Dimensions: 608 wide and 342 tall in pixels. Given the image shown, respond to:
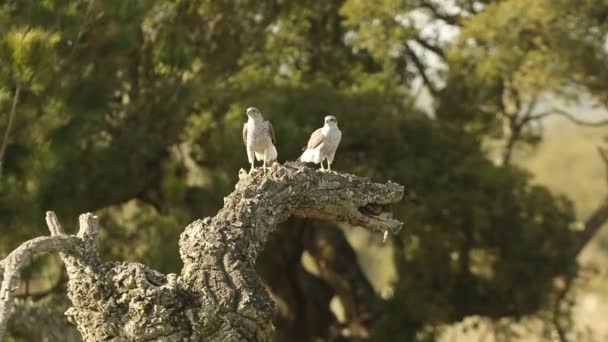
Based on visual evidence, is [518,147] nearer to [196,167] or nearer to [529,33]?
[529,33]

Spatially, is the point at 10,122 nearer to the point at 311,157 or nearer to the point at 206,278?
the point at 311,157

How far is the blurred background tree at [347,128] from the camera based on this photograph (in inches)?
452

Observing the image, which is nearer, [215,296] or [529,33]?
[215,296]

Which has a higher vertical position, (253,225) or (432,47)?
(432,47)

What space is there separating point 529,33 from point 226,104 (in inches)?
161

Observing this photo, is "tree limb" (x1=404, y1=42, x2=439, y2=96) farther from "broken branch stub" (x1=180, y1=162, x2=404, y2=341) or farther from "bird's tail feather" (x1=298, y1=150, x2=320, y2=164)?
"broken branch stub" (x1=180, y1=162, x2=404, y2=341)

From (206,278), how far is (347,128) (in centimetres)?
875

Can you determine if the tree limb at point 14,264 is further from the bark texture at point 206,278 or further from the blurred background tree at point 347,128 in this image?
the blurred background tree at point 347,128

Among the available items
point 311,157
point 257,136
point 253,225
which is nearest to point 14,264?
point 253,225

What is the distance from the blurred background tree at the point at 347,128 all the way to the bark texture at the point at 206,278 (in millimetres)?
4239

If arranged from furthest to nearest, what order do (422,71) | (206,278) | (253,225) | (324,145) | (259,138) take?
(422,71) < (324,145) < (259,138) < (253,225) < (206,278)

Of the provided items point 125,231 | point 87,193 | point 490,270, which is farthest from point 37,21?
point 490,270

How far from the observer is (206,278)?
5922mm

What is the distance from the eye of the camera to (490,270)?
51.2 ft
